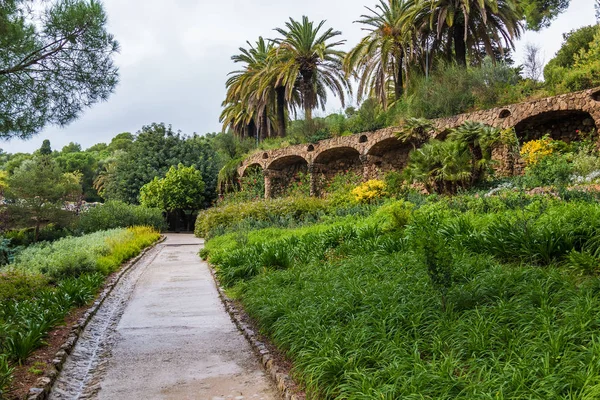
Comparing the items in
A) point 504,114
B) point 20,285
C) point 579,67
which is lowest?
point 20,285

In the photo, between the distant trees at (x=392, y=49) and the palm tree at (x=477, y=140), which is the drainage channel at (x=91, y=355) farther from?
the distant trees at (x=392, y=49)

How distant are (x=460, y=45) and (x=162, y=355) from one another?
18699 millimetres

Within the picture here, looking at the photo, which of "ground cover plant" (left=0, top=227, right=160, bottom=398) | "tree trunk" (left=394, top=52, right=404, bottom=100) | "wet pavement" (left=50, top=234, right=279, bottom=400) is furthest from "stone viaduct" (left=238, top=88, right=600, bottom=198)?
"wet pavement" (left=50, top=234, right=279, bottom=400)

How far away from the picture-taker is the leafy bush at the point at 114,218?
21125 millimetres

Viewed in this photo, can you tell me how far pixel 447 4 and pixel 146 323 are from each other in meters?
17.1

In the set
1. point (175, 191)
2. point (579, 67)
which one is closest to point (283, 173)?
point (175, 191)

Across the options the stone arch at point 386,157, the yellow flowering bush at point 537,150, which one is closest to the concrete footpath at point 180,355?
Result: the yellow flowering bush at point 537,150

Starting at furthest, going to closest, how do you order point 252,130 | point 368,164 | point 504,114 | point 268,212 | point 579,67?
point 252,130 < point 368,164 < point 268,212 < point 579,67 < point 504,114

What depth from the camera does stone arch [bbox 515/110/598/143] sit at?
46.9 feet

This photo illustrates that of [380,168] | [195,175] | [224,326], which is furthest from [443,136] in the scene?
[195,175]

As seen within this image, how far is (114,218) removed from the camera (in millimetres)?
22047

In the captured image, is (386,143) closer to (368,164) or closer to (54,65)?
(368,164)

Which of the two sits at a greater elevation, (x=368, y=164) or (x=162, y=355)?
(x=368, y=164)

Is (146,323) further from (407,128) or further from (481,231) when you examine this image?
(407,128)
